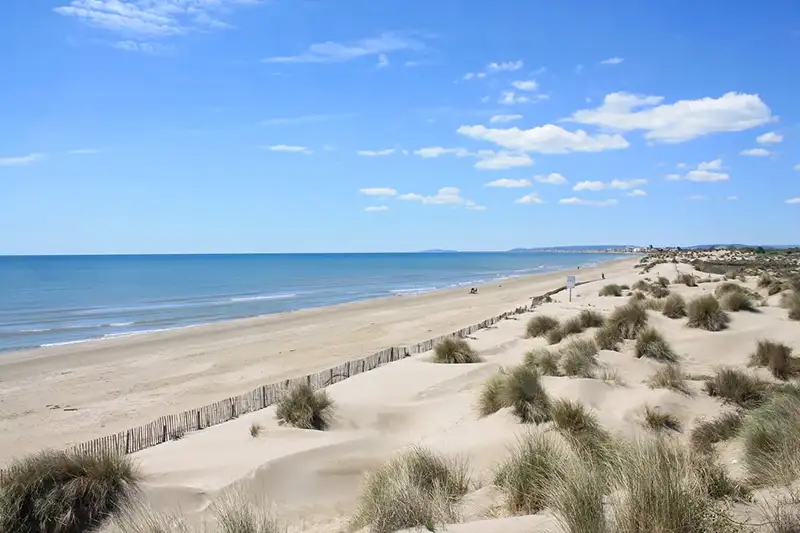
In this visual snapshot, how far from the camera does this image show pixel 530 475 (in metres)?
6.26

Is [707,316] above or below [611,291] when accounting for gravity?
above

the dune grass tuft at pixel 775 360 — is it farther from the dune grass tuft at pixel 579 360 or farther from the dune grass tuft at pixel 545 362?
the dune grass tuft at pixel 545 362

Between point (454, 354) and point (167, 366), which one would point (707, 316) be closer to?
point (454, 354)

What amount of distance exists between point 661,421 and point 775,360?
523cm

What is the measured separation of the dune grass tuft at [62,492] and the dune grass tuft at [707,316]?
17.0 metres

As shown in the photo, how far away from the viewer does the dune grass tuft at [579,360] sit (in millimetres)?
12883

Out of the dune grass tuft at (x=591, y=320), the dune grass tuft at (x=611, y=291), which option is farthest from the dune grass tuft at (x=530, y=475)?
the dune grass tuft at (x=611, y=291)

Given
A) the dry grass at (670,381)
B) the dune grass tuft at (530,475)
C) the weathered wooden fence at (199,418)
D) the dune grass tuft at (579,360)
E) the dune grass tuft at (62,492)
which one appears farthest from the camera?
the dune grass tuft at (579,360)

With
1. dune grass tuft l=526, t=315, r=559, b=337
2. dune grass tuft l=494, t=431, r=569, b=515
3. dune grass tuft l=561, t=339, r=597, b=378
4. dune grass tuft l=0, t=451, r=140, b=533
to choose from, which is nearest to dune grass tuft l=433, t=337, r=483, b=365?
dune grass tuft l=561, t=339, r=597, b=378

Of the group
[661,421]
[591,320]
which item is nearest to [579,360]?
[661,421]

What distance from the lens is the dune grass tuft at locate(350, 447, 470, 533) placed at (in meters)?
5.54

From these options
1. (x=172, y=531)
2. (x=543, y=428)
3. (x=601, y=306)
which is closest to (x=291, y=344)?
(x=601, y=306)

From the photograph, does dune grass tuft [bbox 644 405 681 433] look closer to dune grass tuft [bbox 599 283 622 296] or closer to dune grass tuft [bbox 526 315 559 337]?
dune grass tuft [bbox 526 315 559 337]

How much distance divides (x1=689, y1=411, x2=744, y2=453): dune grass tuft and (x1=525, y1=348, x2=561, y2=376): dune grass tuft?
4.20 meters
